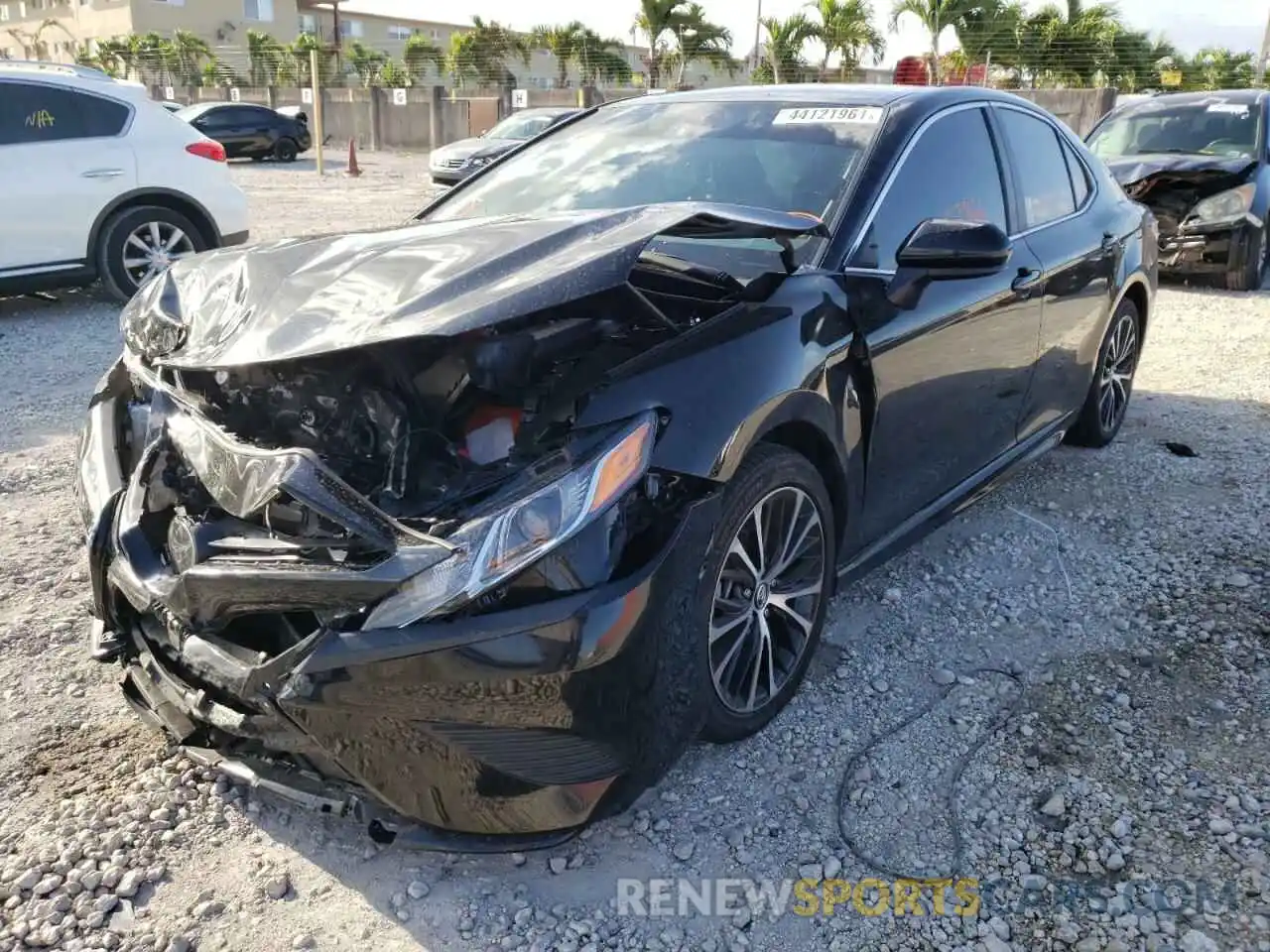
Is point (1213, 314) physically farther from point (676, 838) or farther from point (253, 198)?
point (253, 198)

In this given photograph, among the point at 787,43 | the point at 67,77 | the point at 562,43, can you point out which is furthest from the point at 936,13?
the point at 67,77

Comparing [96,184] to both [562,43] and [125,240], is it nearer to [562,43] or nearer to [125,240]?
[125,240]

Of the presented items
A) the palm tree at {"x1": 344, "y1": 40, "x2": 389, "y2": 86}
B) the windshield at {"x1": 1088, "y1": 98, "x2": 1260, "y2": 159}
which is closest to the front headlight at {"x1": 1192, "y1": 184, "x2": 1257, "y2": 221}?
the windshield at {"x1": 1088, "y1": 98, "x2": 1260, "y2": 159}

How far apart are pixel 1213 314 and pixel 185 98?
4151cm

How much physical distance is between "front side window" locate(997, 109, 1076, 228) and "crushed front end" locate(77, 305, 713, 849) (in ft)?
7.52

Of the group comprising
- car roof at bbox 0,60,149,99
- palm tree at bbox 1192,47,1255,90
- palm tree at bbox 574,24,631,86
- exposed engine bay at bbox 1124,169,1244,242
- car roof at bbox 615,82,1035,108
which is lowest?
exposed engine bay at bbox 1124,169,1244,242

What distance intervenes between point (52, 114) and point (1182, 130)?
9.91 meters

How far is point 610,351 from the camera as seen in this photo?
2.44m

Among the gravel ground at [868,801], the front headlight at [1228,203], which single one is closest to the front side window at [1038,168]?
the gravel ground at [868,801]

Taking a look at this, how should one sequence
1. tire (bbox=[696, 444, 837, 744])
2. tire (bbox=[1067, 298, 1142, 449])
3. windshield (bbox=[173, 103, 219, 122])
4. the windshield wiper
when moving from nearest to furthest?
tire (bbox=[696, 444, 837, 744]), the windshield wiper, tire (bbox=[1067, 298, 1142, 449]), windshield (bbox=[173, 103, 219, 122])

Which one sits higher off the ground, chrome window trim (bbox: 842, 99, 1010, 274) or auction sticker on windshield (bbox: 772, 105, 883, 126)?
auction sticker on windshield (bbox: 772, 105, 883, 126)

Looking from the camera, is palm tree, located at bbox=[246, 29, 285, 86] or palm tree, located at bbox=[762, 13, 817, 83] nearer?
palm tree, located at bbox=[762, 13, 817, 83]

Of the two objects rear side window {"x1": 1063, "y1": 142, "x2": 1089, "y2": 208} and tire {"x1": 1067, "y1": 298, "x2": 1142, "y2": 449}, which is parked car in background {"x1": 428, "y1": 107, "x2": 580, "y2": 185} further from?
rear side window {"x1": 1063, "y1": 142, "x2": 1089, "y2": 208}

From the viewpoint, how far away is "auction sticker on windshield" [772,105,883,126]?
338 centimetres
